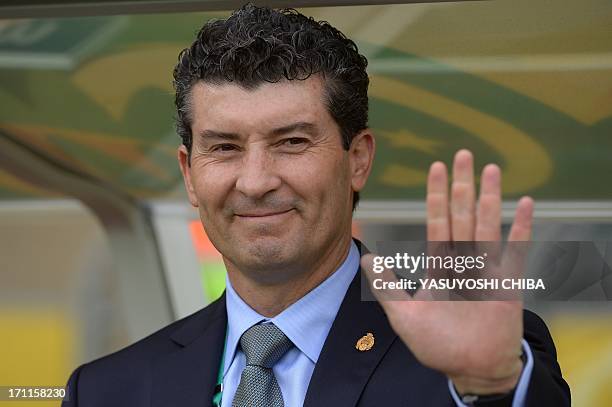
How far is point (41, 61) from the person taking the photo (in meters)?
3.08

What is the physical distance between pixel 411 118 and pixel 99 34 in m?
0.92

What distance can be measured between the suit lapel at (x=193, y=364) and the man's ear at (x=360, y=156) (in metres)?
0.43

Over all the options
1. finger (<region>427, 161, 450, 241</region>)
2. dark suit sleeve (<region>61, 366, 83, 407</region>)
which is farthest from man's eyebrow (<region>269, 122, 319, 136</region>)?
dark suit sleeve (<region>61, 366, 83, 407</region>)

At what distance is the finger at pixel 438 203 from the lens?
5.58 feet

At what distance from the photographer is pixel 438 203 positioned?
1724mm

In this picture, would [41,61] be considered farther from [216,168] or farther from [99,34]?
[216,168]

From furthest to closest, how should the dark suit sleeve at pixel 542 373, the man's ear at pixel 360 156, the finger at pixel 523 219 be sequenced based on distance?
the man's ear at pixel 360 156
the dark suit sleeve at pixel 542 373
the finger at pixel 523 219

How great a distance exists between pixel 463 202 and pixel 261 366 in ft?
2.25

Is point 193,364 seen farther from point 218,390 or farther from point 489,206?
point 489,206

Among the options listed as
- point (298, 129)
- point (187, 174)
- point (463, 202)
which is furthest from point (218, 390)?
point (463, 202)

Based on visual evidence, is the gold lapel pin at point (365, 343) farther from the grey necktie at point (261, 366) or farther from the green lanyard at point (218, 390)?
the green lanyard at point (218, 390)

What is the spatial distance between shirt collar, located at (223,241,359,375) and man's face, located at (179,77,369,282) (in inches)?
3.5

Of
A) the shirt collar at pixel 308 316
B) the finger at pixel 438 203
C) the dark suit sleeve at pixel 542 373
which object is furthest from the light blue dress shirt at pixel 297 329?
the finger at pixel 438 203

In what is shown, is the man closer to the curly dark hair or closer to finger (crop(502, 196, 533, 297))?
the curly dark hair
